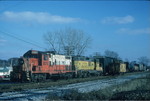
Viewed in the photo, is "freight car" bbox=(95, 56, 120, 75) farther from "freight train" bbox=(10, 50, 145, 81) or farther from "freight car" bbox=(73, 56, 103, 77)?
"freight train" bbox=(10, 50, 145, 81)

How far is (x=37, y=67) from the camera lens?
24.1 metres

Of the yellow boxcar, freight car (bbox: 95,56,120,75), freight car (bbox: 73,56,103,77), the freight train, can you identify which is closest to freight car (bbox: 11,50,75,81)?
the freight train

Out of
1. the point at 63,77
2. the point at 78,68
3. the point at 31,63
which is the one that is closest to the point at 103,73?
the point at 78,68

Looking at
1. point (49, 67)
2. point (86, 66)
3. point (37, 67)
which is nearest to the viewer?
point (37, 67)

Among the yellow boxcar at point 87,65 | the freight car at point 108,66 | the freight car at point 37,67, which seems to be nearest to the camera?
the freight car at point 37,67

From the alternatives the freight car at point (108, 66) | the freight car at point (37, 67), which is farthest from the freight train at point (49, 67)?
the freight car at point (108, 66)

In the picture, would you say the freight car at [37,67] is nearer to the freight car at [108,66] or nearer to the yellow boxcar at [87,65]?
the yellow boxcar at [87,65]

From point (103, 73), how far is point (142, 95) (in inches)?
1295

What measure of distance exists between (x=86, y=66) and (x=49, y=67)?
1143cm

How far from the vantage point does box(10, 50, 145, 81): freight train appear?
76.9 ft

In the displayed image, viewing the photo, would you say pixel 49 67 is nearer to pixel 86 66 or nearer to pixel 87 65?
pixel 86 66

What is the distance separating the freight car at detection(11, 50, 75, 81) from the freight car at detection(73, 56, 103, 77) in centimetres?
457

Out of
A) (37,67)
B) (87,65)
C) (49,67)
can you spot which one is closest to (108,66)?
(87,65)

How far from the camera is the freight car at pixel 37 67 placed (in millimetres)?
23328
